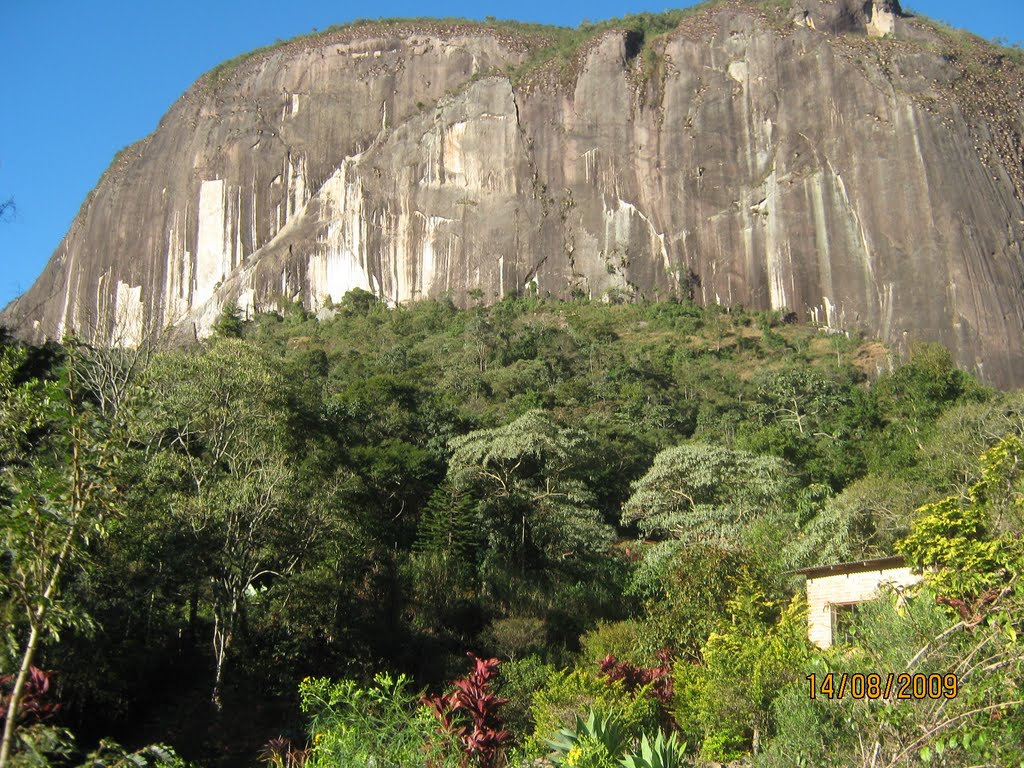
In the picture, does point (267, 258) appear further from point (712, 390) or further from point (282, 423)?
point (282, 423)

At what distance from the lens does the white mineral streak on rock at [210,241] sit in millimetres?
63938

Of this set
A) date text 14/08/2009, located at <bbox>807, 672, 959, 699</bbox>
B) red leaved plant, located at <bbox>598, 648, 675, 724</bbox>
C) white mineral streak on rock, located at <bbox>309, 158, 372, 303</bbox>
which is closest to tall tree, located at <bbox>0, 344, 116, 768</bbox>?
date text 14/08/2009, located at <bbox>807, 672, 959, 699</bbox>

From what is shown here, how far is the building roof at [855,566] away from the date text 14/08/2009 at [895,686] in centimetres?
627

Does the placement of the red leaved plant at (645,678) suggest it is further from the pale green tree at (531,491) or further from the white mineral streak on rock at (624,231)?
the white mineral streak on rock at (624,231)

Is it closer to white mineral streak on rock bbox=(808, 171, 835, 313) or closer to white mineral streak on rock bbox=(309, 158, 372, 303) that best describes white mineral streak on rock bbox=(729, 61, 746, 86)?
white mineral streak on rock bbox=(808, 171, 835, 313)

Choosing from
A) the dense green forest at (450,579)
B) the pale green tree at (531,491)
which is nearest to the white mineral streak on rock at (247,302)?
the dense green forest at (450,579)

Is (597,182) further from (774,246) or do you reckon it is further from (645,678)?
(645,678)

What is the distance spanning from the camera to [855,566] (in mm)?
13898

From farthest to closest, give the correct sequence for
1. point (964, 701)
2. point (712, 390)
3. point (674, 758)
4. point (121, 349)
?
point (712, 390) < point (674, 758) < point (121, 349) < point (964, 701)

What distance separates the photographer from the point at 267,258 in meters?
62.6

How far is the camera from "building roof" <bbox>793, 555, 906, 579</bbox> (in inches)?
521

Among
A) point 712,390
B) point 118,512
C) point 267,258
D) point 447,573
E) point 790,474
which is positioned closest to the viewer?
point 118,512

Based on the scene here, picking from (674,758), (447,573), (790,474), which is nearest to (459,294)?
(790,474)

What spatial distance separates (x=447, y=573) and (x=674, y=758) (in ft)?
33.1
